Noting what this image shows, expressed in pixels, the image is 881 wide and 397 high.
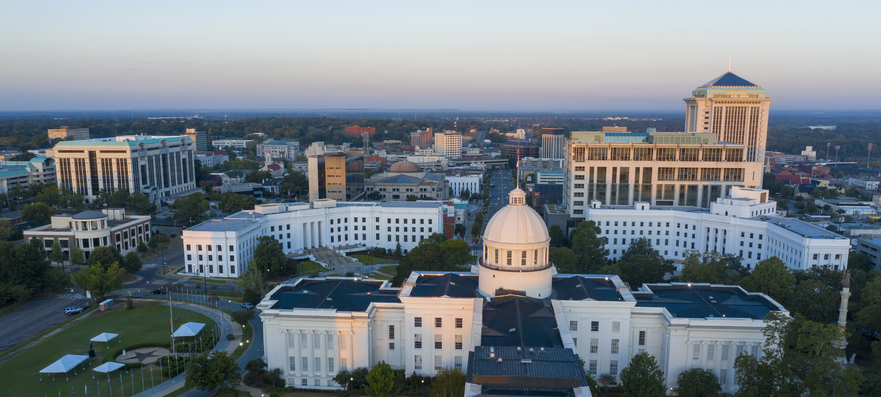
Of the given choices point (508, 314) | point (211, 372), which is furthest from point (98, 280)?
point (508, 314)

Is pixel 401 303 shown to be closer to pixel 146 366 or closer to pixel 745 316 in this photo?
pixel 146 366

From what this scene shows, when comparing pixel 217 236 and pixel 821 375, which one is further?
pixel 217 236

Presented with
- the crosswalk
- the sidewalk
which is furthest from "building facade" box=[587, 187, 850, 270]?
the crosswalk

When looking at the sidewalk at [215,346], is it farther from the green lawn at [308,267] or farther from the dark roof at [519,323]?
the dark roof at [519,323]

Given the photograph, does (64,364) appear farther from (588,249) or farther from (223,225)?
(588,249)

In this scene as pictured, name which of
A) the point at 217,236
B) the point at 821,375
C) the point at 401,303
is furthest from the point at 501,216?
the point at 217,236
